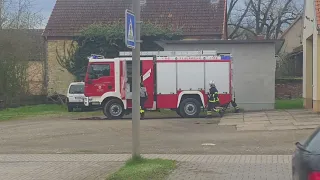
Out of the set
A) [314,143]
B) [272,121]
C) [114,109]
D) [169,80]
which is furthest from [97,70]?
[314,143]

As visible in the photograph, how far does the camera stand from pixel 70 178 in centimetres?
1059

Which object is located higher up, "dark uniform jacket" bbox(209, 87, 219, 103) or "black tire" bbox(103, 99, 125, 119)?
"dark uniform jacket" bbox(209, 87, 219, 103)

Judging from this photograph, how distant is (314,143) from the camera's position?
241 inches

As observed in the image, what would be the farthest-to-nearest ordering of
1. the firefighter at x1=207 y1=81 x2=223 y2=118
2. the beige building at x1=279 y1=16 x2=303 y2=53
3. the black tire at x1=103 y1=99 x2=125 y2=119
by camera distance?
the beige building at x1=279 y1=16 x2=303 y2=53 < the black tire at x1=103 y1=99 x2=125 y2=119 < the firefighter at x1=207 y1=81 x2=223 y2=118

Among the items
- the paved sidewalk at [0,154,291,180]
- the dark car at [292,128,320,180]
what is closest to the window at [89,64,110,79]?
the paved sidewalk at [0,154,291,180]

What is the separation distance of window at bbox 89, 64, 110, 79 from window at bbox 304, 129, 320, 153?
19.6m

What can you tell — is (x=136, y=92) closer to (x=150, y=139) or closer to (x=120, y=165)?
(x=120, y=165)

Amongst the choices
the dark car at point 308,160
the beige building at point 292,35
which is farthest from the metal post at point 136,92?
the beige building at point 292,35

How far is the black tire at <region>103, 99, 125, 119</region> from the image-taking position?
25.7 m

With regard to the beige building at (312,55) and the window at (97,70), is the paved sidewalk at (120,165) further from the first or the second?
the window at (97,70)

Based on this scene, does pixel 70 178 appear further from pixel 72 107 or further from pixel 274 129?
pixel 72 107

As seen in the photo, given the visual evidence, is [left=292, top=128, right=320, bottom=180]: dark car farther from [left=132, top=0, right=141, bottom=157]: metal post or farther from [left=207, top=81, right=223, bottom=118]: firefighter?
[left=207, top=81, right=223, bottom=118]: firefighter

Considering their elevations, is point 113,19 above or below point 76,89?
above

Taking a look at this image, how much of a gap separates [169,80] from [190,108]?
1.56 m
